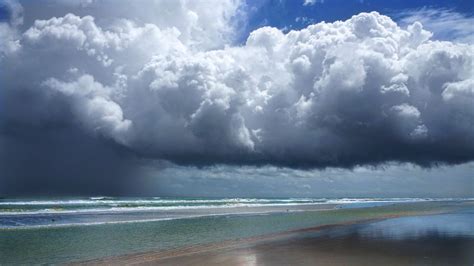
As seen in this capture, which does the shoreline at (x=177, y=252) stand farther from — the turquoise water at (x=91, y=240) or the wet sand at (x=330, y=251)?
the turquoise water at (x=91, y=240)

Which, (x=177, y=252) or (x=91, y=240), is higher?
(x=91, y=240)

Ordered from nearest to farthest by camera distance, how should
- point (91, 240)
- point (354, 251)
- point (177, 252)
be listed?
1. point (354, 251)
2. point (177, 252)
3. point (91, 240)

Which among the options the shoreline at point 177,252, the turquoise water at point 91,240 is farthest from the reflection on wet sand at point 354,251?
the turquoise water at point 91,240

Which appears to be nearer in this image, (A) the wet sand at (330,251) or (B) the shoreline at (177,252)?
(A) the wet sand at (330,251)

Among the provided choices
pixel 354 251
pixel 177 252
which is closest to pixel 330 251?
pixel 354 251

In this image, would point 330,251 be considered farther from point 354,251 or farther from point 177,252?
point 177,252

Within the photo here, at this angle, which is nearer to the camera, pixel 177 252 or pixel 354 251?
pixel 354 251

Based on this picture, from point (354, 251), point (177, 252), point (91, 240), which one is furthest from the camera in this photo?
point (91, 240)

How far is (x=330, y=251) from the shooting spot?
1883cm

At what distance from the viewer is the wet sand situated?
16125mm

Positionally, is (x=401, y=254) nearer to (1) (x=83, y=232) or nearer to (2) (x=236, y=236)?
(2) (x=236, y=236)

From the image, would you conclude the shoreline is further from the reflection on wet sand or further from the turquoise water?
the turquoise water

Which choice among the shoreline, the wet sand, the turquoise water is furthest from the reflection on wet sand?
the turquoise water

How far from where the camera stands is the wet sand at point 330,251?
16.1 meters
